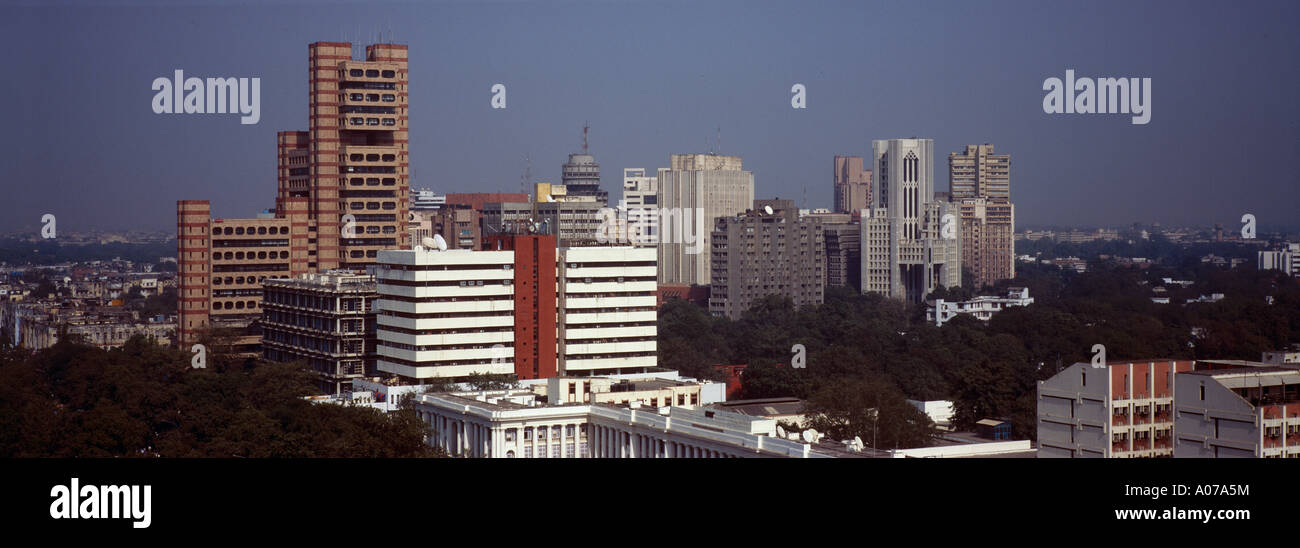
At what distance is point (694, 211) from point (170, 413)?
37.5 meters

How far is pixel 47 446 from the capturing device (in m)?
18.6

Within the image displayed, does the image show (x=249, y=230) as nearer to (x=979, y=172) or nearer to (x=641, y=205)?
(x=641, y=205)

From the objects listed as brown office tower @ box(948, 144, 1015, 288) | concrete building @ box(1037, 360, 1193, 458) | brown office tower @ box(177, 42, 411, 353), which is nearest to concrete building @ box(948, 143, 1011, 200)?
→ brown office tower @ box(948, 144, 1015, 288)

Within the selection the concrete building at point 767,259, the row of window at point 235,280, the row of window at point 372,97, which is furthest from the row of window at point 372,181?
the concrete building at point 767,259

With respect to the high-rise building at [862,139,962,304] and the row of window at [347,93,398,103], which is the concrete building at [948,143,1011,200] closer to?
the high-rise building at [862,139,962,304]

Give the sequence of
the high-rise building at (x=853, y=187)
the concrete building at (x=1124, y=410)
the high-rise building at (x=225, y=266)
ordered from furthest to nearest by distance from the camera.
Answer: the high-rise building at (x=853, y=187)
the high-rise building at (x=225, y=266)
the concrete building at (x=1124, y=410)

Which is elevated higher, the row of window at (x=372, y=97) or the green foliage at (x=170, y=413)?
the row of window at (x=372, y=97)

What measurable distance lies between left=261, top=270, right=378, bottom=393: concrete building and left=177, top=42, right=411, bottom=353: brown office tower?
3.06 meters

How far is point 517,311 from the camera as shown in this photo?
25812mm

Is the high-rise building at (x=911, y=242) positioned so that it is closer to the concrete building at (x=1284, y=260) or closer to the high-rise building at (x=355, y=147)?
the concrete building at (x=1284, y=260)

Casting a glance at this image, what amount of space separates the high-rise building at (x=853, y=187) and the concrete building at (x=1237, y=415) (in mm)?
51856

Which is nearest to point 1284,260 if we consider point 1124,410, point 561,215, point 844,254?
point 844,254

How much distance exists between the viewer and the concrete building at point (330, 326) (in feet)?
89.0
